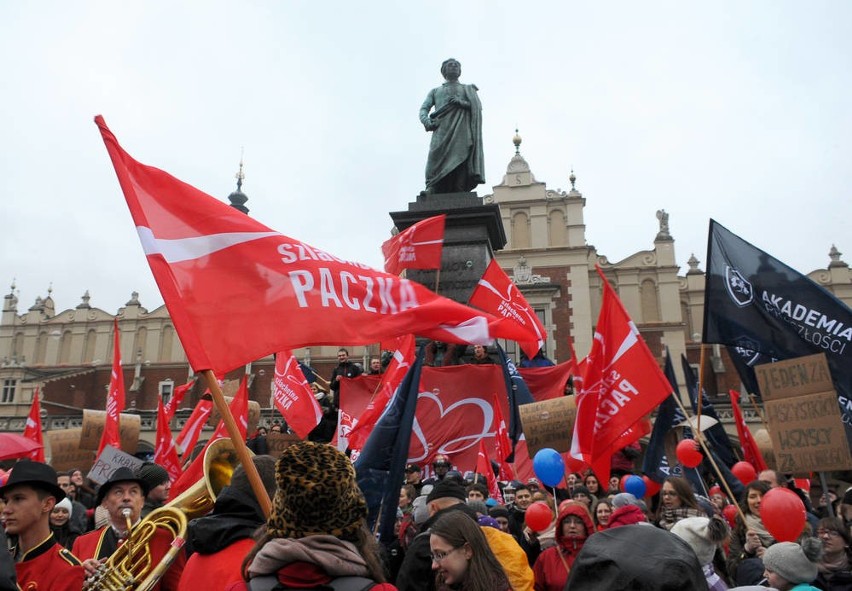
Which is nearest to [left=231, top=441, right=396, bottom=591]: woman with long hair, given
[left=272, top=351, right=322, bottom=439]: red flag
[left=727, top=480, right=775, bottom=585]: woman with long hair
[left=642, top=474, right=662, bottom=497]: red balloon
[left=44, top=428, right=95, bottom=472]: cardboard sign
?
[left=727, top=480, right=775, bottom=585]: woman with long hair

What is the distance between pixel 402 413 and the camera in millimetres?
4477

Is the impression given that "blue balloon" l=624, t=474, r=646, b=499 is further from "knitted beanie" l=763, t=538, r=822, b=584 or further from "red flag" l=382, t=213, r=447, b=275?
"red flag" l=382, t=213, r=447, b=275

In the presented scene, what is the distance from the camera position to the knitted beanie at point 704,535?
4.22 meters

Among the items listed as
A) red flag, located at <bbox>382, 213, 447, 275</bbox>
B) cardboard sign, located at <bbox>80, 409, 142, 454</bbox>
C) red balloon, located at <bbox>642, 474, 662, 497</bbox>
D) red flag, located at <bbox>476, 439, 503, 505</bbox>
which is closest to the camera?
red balloon, located at <bbox>642, 474, 662, 497</bbox>

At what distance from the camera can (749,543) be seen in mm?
4773

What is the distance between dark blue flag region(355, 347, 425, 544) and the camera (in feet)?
13.8

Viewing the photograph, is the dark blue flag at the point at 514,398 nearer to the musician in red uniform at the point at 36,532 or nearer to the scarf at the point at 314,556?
the musician in red uniform at the point at 36,532

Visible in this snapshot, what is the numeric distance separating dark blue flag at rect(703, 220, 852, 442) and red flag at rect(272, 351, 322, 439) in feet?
19.2

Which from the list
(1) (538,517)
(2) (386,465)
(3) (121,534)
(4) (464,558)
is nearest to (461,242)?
(1) (538,517)

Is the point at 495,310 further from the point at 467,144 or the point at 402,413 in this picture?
the point at 402,413

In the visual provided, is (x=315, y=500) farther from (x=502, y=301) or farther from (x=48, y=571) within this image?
(x=502, y=301)

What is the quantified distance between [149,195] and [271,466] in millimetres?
1686

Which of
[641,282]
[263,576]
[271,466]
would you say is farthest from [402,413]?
[641,282]

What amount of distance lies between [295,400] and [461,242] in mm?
3956
